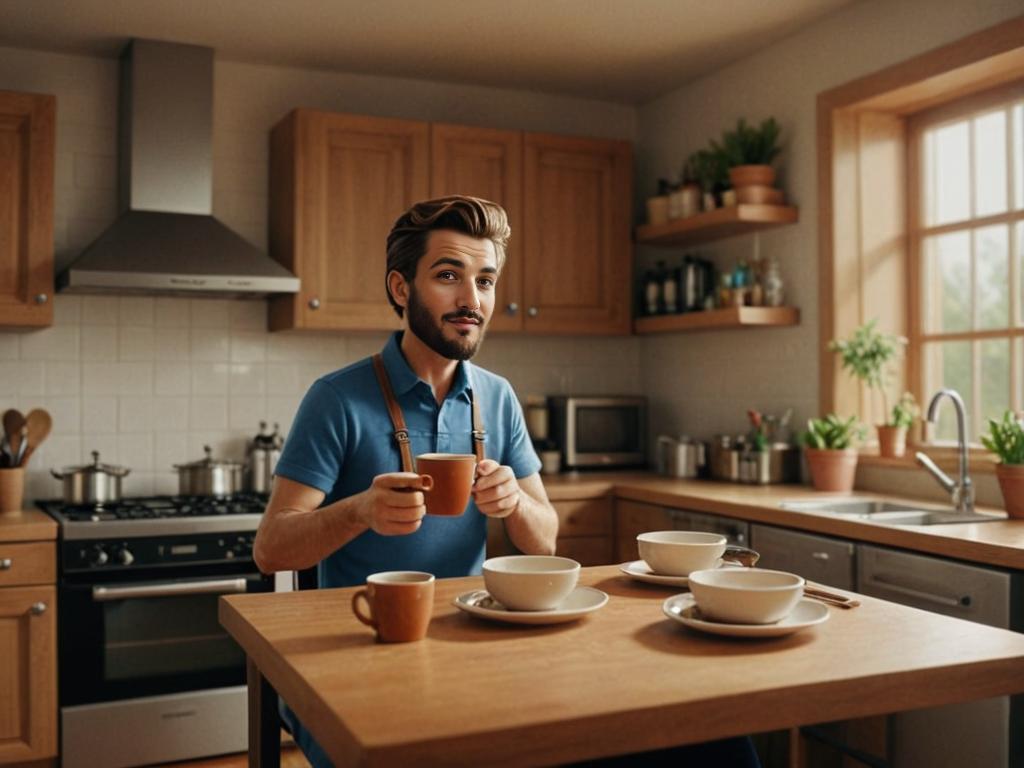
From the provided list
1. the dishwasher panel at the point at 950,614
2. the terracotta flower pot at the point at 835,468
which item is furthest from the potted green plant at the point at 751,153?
the dishwasher panel at the point at 950,614

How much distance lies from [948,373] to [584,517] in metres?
1.41

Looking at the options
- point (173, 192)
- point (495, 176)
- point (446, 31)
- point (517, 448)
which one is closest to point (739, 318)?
point (495, 176)

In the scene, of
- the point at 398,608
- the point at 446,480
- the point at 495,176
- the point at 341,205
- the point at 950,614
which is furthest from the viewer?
the point at 495,176

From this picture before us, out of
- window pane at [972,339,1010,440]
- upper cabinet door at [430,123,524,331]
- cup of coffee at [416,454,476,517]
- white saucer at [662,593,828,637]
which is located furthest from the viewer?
upper cabinet door at [430,123,524,331]

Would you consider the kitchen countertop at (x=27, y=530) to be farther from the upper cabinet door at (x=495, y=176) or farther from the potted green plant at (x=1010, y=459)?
the potted green plant at (x=1010, y=459)

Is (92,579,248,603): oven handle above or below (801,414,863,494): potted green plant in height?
below

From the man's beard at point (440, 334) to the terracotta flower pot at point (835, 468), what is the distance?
1.88 m

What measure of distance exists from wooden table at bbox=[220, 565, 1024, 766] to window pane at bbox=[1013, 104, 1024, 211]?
2.23 meters

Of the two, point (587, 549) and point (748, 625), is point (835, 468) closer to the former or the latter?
point (587, 549)

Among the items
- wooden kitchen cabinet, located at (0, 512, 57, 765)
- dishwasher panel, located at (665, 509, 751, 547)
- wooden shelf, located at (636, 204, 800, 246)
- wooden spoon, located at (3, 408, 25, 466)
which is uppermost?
wooden shelf, located at (636, 204, 800, 246)

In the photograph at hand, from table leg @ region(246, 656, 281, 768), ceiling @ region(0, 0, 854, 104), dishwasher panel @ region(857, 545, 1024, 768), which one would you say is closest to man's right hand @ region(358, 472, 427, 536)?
table leg @ region(246, 656, 281, 768)

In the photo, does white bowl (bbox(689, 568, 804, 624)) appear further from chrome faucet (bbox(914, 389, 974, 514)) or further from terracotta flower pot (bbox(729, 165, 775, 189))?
terracotta flower pot (bbox(729, 165, 775, 189))

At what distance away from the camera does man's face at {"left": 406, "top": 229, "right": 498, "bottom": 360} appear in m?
2.05

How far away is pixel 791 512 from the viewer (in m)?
3.09
